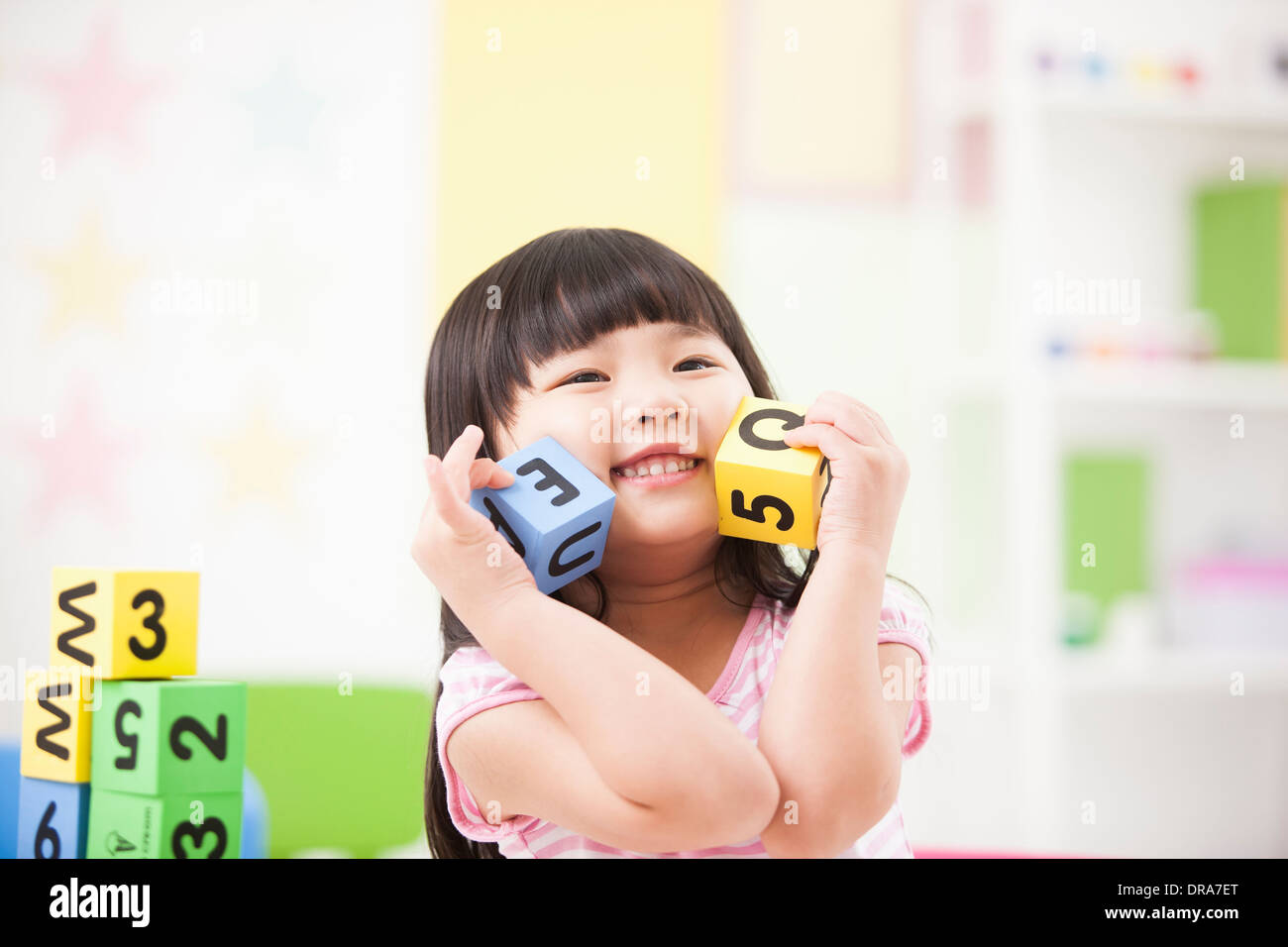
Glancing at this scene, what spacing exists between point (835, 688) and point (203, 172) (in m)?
1.98

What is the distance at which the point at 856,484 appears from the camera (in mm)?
804

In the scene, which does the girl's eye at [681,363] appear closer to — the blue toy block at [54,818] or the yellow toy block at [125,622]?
the yellow toy block at [125,622]

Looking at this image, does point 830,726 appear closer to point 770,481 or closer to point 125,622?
point 770,481

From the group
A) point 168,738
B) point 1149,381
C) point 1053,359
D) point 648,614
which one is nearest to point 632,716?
point 648,614

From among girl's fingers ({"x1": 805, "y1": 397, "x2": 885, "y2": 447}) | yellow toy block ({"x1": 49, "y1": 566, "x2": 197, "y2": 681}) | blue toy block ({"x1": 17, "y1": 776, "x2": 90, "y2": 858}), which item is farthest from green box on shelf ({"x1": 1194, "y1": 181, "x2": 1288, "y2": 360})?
blue toy block ({"x1": 17, "y1": 776, "x2": 90, "y2": 858})

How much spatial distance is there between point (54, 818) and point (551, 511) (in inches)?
19.0

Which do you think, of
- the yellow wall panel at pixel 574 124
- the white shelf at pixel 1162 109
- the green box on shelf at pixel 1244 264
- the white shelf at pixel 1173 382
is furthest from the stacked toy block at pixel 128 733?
the green box on shelf at pixel 1244 264

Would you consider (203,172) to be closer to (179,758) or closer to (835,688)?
(179,758)
